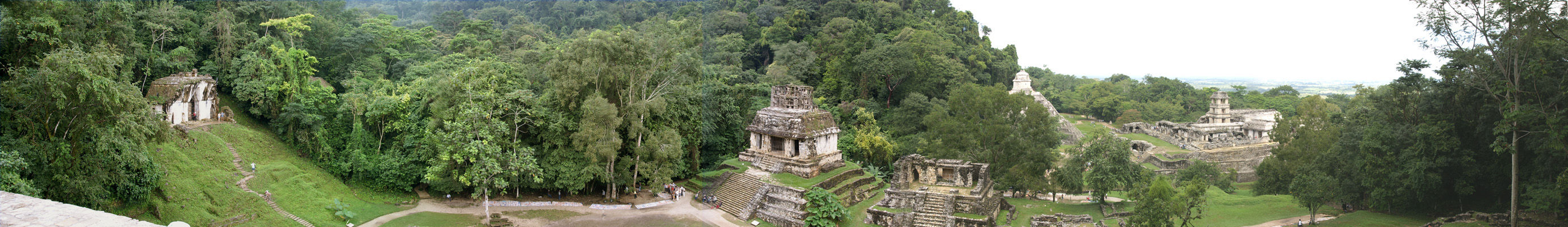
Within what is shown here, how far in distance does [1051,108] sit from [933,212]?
26607mm

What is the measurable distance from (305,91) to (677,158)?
1262cm

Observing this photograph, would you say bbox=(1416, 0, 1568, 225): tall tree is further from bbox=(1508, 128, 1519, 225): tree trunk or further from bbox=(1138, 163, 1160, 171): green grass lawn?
bbox=(1138, 163, 1160, 171): green grass lawn

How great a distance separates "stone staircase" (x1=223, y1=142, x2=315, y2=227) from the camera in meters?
18.5

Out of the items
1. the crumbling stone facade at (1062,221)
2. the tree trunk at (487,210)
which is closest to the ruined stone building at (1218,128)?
the crumbling stone facade at (1062,221)

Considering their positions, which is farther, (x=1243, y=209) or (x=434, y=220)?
(x=1243, y=209)

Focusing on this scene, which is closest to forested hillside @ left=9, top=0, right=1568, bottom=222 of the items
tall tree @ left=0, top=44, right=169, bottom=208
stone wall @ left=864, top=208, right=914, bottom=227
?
tall tree @ left=0, top=44, right=169, bottom=208

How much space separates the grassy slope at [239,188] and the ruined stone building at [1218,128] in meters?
37.4

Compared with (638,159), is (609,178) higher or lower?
lower

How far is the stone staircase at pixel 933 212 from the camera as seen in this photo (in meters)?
19.7

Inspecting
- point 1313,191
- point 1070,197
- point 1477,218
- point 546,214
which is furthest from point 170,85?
point 1477,218

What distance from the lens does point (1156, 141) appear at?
45125mm

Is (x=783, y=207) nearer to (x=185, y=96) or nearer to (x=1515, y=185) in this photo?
(x=185, y=96)

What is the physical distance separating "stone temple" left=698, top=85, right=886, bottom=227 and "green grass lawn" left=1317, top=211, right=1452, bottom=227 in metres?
12.2

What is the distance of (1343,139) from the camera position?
75.2ft
